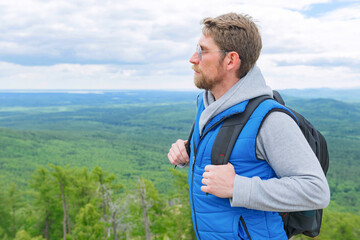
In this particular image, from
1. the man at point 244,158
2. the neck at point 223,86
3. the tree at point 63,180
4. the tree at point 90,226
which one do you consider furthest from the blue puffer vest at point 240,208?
the tree at point 63,180

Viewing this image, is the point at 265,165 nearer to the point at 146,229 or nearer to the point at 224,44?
the point at 224,44

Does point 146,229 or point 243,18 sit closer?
point 243,18

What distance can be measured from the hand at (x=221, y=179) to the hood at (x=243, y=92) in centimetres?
37

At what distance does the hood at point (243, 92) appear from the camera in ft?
5.61

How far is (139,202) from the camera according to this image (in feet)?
63.6

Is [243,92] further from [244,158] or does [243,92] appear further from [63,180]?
[63,180]

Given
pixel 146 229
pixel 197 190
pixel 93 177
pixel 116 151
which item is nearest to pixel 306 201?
pixel 197 190

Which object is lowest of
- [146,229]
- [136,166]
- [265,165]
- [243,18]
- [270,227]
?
[136,166]

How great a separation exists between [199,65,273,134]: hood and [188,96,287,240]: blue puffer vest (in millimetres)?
36

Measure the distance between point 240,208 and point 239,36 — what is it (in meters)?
1.12

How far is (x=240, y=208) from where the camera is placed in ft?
5.45

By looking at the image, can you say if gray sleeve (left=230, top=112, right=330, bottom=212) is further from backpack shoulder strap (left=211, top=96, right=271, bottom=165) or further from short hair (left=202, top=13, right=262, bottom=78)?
short hair (left=202, top=13, right=262, bottom=78)

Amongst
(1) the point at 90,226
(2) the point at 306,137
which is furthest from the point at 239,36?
Result: (1) the point at 90,226

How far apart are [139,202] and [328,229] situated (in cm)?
1299
